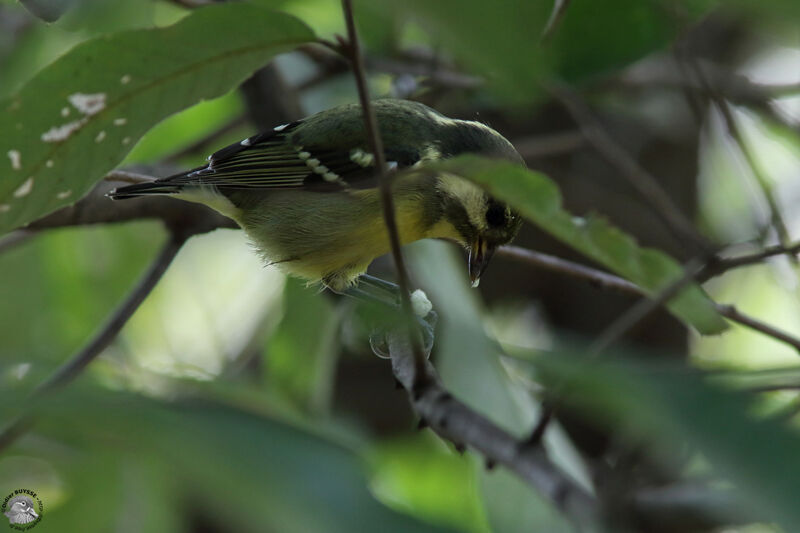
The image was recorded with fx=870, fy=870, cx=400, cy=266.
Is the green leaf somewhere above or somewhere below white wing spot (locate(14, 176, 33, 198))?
above

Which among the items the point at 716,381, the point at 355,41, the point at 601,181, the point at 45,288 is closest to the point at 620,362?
the point at 716,381

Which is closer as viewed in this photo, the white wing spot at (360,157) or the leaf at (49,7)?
the leaf at (49,7)

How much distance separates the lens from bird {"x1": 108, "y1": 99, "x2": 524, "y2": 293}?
102 inches

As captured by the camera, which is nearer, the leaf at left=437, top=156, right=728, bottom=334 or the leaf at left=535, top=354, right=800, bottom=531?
the leaf at left=535, top=354, right=800, bottom=531

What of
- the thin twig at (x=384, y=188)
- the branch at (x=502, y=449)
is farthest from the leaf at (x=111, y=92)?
the branch at (x=502, y=449)

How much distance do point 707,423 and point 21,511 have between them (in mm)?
1677

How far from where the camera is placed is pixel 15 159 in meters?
1.49

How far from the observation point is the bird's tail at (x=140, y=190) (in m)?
2.31

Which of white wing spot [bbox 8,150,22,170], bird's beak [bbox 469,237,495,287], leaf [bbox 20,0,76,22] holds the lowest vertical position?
white wing spot [bbox 8,150,22,170]

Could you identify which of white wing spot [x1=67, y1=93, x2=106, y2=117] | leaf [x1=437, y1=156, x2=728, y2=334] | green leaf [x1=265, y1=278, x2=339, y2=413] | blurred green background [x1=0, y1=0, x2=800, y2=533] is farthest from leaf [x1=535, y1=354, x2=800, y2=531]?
green leaf [x1=265, y1=278, x2=339, y2=413]

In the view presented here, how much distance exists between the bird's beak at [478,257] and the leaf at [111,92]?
53.5 inches

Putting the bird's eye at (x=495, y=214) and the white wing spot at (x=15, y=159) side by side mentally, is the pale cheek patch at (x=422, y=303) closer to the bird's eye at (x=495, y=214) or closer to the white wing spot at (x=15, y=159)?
the bird's eye at (x=495, y=214)

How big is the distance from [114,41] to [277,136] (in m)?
1.39

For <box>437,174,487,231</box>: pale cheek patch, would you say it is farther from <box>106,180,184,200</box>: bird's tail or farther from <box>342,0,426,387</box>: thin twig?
<box>342,0,426,387</box>: thin twig
